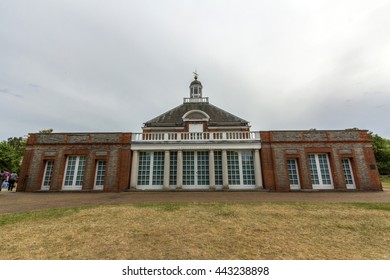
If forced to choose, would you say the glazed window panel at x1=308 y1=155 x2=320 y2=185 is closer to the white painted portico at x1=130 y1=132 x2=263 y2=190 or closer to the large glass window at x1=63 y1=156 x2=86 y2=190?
the white painted portico at x1=130 y1=132 x2=263 y2=190

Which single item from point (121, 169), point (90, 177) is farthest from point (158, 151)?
point (90, 177)

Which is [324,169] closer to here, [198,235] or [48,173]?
[198,235]

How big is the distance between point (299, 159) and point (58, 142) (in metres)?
20.4

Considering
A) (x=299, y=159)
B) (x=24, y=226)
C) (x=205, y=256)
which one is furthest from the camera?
(x=299, y=159)

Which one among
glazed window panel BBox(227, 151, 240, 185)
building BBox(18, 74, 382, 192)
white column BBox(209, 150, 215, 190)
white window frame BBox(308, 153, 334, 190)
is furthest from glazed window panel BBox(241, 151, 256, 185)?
white window frame BBox(308, 153, 334, 190)

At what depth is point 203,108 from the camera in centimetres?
2239

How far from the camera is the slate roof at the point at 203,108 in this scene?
19.7m

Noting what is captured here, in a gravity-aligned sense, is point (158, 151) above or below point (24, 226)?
above

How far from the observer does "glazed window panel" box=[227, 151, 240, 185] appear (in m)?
13.8

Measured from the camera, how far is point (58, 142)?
14500 millimetres

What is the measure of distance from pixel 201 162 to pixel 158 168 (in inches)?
147

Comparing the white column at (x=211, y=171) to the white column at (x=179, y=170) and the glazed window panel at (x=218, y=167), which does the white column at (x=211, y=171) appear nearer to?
the glazed window panel at (x=218, y=167)

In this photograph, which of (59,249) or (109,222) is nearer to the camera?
(59,249)
